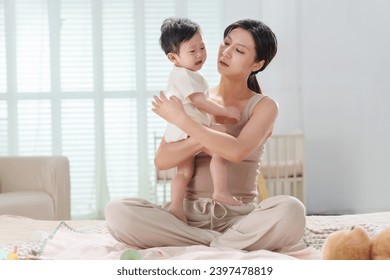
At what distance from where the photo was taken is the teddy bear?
4.51 feet

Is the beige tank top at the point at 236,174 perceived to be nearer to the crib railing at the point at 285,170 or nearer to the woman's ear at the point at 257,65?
the woman's ear at the point at 257,65

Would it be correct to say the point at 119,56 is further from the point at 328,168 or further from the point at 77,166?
the point at 328,168

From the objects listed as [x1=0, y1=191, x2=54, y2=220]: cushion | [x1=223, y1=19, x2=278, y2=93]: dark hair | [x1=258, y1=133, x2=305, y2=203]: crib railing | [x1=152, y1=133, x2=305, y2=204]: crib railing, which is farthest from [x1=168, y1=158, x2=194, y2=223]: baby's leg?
[x1=258, y1=133, x2=305, y2=203]: crib railing

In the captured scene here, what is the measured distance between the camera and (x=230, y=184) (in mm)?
1894

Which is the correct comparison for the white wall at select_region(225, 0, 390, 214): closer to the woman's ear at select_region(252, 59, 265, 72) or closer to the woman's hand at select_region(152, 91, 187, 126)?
the woman's ear at select_region(252, 59, 265, 72)

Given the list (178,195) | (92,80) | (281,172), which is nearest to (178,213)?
(178,195)

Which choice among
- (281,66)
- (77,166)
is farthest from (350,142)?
(77,166)

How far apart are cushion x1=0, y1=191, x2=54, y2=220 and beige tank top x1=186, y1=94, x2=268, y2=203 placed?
1.51 metres

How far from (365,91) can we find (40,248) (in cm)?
333

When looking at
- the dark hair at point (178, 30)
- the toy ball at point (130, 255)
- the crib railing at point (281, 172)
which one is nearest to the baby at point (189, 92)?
the dark hair at point (178, 30)

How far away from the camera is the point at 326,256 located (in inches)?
55.0

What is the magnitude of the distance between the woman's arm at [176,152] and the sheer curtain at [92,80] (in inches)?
114

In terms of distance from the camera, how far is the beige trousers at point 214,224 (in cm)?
175

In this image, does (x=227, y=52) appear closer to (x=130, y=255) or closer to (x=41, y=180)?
(x=130, y=255)
